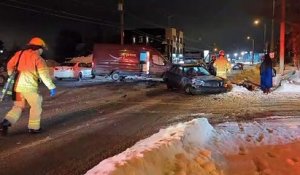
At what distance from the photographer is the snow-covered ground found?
624 centimetres

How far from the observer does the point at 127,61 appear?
110 ft

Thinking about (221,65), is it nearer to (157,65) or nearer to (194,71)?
(194,71)

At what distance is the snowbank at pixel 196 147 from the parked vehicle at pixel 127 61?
799 inches

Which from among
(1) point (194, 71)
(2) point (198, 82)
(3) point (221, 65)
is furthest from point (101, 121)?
(3) point (221, 65)

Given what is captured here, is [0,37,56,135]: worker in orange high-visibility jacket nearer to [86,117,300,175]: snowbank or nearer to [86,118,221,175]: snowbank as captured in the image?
[86,117,300,175]: snowbank

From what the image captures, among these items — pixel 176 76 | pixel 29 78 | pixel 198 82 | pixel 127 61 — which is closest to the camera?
pixel 29 78

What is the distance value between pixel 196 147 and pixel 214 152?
0.56 metres

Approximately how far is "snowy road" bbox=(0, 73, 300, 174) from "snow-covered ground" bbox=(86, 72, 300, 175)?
3.77 feet

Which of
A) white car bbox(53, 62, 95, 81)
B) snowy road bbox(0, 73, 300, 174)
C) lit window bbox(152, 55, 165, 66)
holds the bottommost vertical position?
snowy road bbox(0, 73, 300, 174)

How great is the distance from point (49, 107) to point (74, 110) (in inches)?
52.9

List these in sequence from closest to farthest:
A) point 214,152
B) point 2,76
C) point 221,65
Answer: point 214,152 < point 221,65 < point 2,76

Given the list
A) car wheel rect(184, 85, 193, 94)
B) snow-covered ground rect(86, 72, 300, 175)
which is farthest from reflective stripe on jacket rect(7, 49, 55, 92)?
car wheel rect(184, 85, 193, 94)

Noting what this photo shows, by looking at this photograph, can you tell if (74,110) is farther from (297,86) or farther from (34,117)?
(297,86)

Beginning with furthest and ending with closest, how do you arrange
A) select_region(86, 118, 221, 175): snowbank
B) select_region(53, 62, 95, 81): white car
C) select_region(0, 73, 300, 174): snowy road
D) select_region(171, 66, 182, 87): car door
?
select_region(53, 62, 95, 81): white car
select_region(171, 66, 182, 87): car door
select_region(0, 73, 300, 174): snowy road
select_region(86, 118, 221, 175): snowbank
